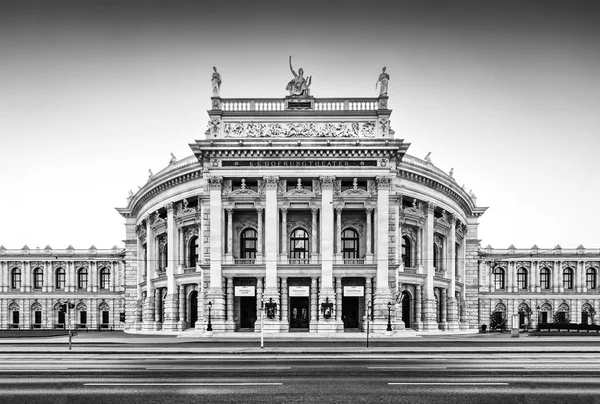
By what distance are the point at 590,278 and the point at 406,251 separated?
54331 mm

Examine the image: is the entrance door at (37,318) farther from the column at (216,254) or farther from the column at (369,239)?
the column at (369,239)

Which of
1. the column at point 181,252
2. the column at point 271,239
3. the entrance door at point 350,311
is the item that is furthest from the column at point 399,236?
the column at point 181,252

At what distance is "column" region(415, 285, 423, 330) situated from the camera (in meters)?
59.8

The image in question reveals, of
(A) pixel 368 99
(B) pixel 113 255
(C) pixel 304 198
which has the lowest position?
(B) pixel 113 255

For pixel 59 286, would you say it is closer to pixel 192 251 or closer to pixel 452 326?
pixel 192 251

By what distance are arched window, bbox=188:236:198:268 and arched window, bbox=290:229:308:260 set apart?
12198 mm

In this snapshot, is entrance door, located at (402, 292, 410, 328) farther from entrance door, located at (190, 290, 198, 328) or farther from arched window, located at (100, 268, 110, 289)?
arched window, located at (100, 268, 110, 289)

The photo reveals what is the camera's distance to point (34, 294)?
100688 millimetres

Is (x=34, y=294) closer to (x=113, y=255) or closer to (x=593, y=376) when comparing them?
(x=113, y=255)

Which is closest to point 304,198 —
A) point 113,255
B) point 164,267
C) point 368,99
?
point 368,99

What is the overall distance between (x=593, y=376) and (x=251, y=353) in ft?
54.8

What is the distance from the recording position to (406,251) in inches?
2447

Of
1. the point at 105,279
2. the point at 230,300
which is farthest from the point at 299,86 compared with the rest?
the point at 105,279

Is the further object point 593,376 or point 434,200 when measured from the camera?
point 434,200
